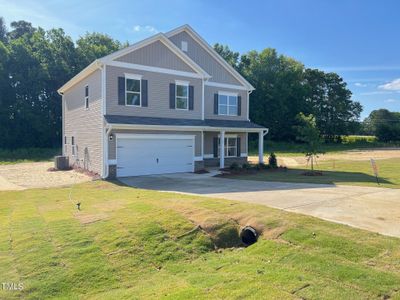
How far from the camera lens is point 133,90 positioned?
17562 mm

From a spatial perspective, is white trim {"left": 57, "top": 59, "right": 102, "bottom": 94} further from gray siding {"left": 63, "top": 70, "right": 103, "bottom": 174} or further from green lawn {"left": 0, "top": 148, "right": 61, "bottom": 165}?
green lawn {"left": 0, "top": 148, "right": 61, "bottom": 165}

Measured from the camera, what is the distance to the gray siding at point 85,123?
56.8ft

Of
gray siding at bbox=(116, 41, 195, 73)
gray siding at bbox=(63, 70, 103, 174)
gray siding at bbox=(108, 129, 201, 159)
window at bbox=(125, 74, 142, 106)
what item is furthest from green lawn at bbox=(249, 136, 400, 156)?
window at bbox=(125, 74, 142, 106)

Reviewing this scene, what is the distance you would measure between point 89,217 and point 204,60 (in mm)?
17355

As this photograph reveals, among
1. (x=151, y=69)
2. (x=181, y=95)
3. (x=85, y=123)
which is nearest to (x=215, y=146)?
(x=181, y=95)

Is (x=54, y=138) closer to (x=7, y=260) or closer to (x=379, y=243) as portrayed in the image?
(x=7, y=260)

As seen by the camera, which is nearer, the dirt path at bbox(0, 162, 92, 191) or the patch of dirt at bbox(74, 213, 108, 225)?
the patch of dirt at bbox(74, 213, 108, 225)

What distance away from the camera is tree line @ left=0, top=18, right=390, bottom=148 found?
1356 inches

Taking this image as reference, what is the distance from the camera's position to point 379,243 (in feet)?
17.9

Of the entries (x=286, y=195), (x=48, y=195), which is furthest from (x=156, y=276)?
(x=48, y=195)

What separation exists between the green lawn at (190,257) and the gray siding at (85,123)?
9.45 meters

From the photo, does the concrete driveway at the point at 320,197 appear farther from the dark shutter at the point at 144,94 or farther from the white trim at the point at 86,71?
the white trim at the point at 86,71

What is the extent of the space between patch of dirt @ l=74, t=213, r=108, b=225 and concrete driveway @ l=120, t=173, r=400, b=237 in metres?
4.09

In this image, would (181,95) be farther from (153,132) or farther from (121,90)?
(121,90)
